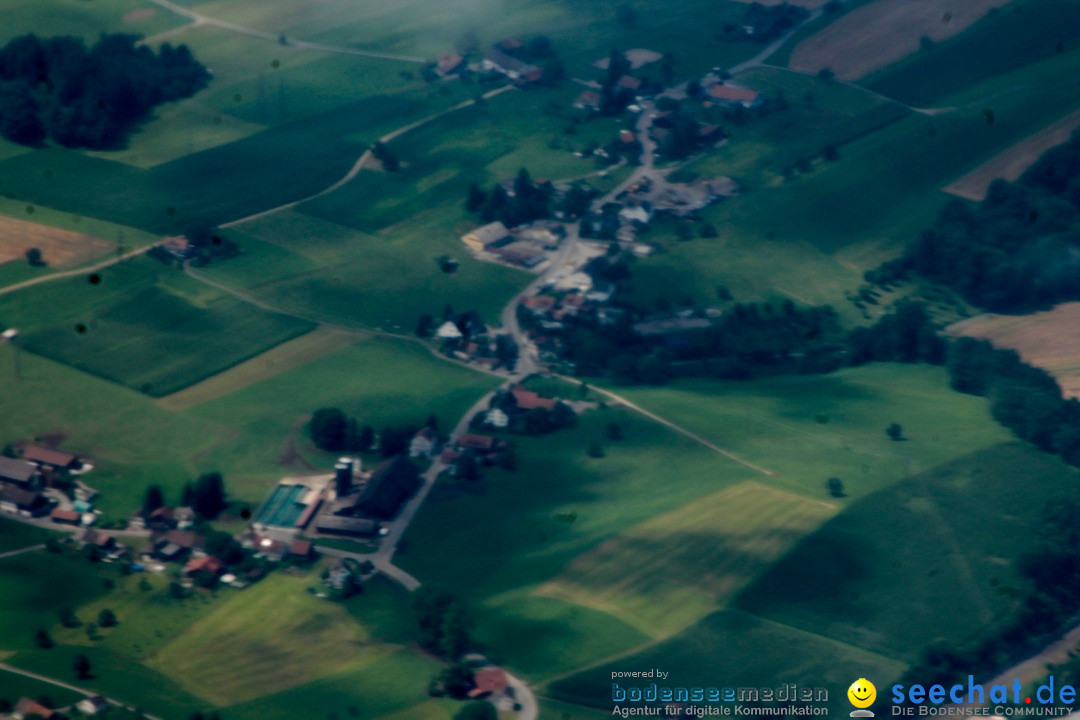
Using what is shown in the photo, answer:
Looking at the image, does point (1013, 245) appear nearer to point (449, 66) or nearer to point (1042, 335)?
point (1042, 335)

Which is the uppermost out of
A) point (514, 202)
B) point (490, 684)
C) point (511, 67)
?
point (511, 67)

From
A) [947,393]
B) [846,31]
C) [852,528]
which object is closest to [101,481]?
[852,528]

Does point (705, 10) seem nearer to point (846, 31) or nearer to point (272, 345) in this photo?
point (846, 31)

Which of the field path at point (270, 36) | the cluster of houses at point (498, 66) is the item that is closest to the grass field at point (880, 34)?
the cluster of houses at point (498, 66)

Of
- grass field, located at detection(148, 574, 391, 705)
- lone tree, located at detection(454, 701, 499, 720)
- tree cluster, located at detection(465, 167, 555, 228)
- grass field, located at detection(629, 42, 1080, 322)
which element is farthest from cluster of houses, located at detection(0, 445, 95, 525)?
tree cluster, located at detection(465, 167, 555, 228)

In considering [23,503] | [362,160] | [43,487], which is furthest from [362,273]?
[23,503]

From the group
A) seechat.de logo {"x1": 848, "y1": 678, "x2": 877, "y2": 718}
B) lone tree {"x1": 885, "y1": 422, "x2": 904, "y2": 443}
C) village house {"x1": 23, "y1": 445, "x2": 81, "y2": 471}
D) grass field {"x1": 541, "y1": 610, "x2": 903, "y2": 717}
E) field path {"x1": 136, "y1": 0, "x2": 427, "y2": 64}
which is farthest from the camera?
field path {"x1": 136, "y1": 0, "x2": 427, "y2": 64}

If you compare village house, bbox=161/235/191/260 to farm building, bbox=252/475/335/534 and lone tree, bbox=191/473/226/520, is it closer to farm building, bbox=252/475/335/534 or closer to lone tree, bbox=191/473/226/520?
farm building, bbox=252/475/335/534

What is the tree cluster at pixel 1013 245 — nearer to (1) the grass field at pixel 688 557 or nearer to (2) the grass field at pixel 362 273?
(2) the grass field at pixel 362 273
